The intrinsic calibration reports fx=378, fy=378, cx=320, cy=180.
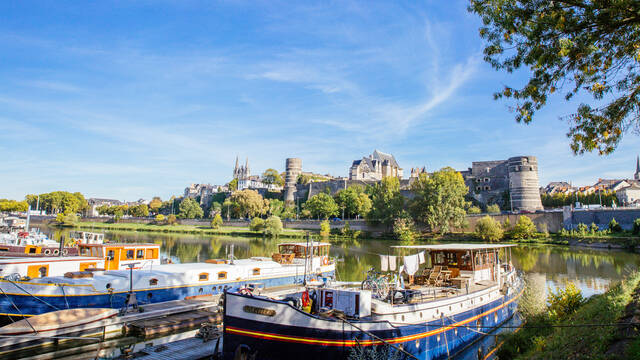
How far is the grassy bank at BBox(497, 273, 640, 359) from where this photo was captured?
6398 mm

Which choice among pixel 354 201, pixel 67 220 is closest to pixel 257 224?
pixel 354 201

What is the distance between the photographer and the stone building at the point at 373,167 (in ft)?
314

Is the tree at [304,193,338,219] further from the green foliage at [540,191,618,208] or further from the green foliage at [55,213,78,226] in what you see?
the green foliage at [55,213,78,226]

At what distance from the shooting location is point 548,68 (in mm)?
7656

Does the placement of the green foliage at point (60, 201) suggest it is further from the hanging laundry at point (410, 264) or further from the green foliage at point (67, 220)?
the hanging laundry at point (410, 264)

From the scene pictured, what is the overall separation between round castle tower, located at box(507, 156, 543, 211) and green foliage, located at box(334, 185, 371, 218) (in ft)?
78.5

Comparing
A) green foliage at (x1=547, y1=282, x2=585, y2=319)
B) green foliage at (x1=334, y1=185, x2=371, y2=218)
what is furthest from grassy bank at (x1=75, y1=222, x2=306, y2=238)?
green foliage at (x1=547, y1=282, x2=585, y2=319)

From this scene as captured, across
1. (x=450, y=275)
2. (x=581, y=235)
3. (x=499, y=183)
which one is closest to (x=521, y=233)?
(x=581, y=235)

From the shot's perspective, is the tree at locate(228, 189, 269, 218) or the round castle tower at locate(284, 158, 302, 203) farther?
the round castle tower at locate(284, 158, 302, 203)

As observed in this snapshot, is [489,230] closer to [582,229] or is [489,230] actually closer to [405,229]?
[582,229]

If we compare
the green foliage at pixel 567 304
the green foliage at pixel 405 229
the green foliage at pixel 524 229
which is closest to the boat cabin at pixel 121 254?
the green foliage at pixel 567 304

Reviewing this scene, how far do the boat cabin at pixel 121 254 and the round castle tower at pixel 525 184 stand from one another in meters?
58.8

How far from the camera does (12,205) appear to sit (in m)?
89.6

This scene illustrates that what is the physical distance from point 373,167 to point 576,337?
296 feet
